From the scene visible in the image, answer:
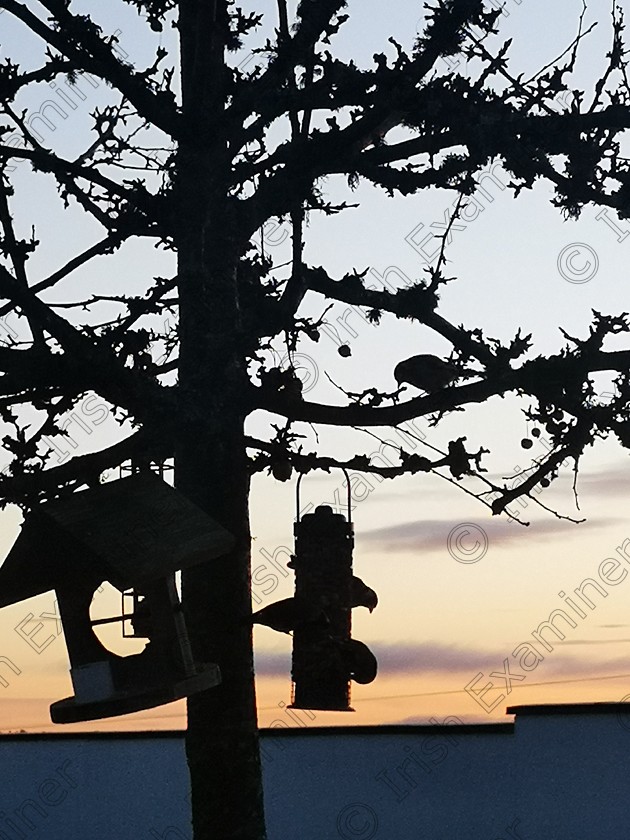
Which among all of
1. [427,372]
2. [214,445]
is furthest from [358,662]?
[427,372]

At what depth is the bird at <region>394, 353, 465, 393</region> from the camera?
7645mm

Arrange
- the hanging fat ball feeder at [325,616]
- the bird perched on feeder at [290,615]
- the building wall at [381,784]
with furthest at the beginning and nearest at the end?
the building wall at [381,784] → the hanging fat ball feeder at [325,616] → the bird perched on feeder at [290,615]

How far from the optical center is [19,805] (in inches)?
482

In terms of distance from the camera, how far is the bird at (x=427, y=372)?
25.1 feet

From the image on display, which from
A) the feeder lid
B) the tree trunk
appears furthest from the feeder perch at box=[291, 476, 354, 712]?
the feeder lid

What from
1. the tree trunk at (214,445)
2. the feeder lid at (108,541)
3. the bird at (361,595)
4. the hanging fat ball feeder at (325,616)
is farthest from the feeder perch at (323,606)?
the feeder lid at (108,541)

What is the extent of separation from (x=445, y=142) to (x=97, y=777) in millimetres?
6942

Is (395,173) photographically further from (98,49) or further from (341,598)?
(341,598)

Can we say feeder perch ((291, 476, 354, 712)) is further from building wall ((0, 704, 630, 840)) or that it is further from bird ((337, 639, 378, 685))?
building wall ((0, 704, 630, 840))

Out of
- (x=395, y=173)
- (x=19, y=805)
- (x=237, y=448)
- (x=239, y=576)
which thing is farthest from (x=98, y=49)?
(x=19, y=805)

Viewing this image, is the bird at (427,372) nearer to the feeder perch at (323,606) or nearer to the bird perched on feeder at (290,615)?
the feeder perch at (323,606)

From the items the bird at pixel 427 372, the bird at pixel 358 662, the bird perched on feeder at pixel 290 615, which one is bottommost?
the bird at pixel 358 662

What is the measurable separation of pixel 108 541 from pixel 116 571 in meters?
0.23

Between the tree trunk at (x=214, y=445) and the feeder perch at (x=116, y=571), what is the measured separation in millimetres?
597
